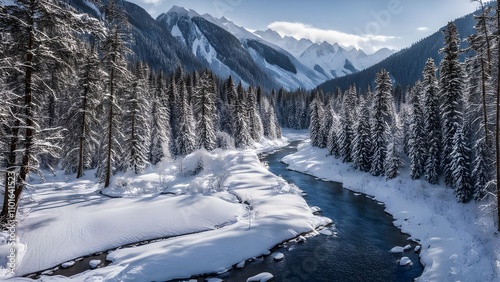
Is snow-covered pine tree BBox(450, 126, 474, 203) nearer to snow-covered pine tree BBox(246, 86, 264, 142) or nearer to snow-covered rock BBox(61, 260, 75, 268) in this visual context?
snow-covered rock BBox(61, 260, 75, 268)

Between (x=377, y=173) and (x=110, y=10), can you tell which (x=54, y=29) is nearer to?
(x=110, y=10)

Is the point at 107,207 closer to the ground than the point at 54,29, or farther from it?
closer to the ground

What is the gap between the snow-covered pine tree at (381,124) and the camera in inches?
1432

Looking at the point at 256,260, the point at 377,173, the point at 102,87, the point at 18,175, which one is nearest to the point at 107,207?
the point at 18,175

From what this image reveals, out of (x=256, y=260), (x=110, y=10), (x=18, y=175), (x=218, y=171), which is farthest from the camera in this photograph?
(x=218, y=171)

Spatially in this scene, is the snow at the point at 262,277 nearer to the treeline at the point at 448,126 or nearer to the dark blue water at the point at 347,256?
the dark blue water at the point at 347,256

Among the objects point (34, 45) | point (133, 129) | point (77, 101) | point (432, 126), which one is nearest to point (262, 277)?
point (34, 45)

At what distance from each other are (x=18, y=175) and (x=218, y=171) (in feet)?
73.0

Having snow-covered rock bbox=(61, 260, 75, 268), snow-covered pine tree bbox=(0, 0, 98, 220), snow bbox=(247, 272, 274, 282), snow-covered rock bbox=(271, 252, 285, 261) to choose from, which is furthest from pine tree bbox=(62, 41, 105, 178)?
snow bbox=(247, 272, 274, 282)

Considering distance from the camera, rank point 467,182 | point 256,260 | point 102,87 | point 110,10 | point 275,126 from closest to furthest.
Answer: point 256,260 < point 110,10 < point 467,182 < point 102,87 < point 275,126

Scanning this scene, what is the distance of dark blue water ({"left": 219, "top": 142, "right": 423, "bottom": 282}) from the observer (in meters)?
14.3

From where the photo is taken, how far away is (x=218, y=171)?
34.2m

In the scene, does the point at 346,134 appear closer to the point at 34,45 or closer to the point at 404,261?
the point at 404,261

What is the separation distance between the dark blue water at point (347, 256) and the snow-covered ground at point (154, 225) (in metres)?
1.12
